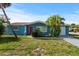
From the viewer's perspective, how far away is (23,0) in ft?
33.5

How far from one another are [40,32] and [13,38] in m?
2.46

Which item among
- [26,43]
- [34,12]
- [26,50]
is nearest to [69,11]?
[34,12]

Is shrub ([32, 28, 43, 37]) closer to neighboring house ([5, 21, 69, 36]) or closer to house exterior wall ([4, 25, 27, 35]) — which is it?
neighboring house ([5, 21, 69, 36])

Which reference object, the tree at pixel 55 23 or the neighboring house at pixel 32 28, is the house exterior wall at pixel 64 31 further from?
the tree at pixel 55 23

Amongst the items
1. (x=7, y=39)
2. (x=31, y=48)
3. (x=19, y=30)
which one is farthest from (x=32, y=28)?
(x=31, y=48)

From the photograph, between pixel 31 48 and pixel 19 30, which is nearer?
pixel 31 48

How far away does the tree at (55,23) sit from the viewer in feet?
48.2

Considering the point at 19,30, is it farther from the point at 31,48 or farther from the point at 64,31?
the point at 31,48

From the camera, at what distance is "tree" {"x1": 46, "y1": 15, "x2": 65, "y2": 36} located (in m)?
14.7

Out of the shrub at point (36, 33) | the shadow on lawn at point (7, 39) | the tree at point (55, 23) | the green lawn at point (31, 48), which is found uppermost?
the tree at point (55, 23)

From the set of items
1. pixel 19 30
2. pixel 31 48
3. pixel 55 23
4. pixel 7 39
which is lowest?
pixel 31 48

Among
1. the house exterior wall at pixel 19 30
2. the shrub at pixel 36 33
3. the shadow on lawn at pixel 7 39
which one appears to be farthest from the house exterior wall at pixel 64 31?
the shadow on lawn at pixel 7 39

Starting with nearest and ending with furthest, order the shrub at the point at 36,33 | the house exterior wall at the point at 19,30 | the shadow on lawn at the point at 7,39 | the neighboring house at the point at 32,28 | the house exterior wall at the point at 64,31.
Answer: the shadow on lawn at the point at 7,39, the house exterior wall at the point at 19,30, the shrub at the point at 36,33, the neighboring house at the point at 32,28, the house exterior wall at the point at 64,31

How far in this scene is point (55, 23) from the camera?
15.6 metres
